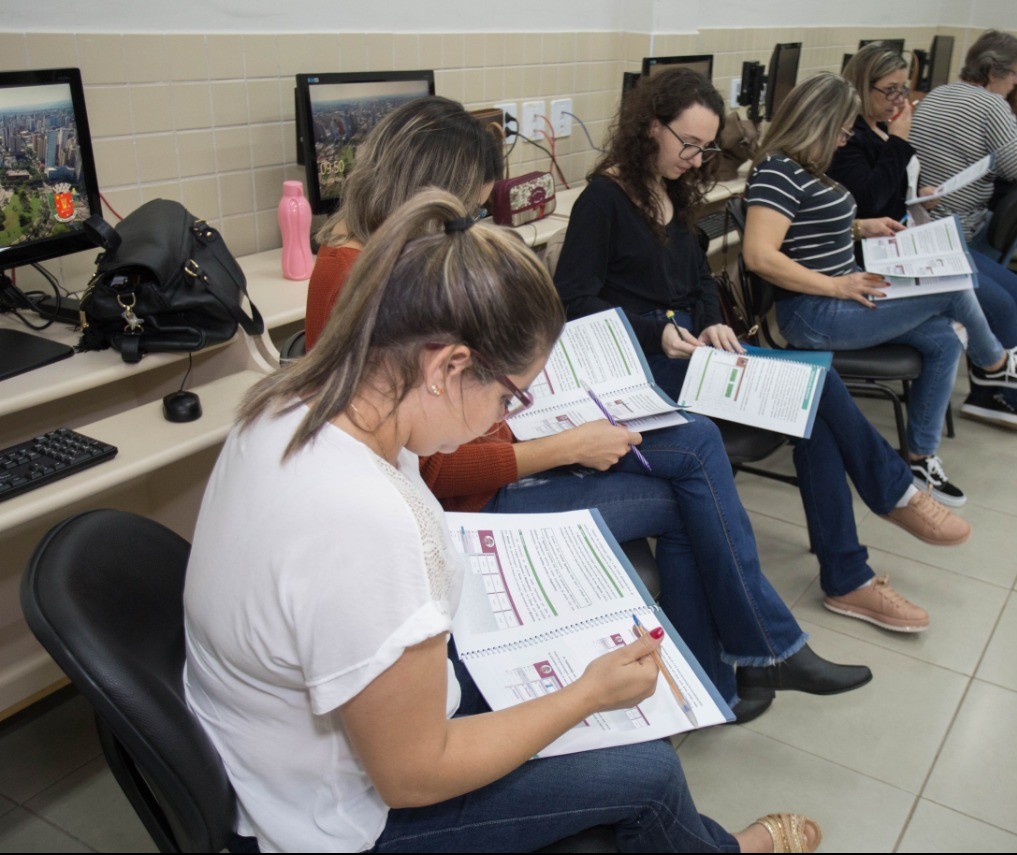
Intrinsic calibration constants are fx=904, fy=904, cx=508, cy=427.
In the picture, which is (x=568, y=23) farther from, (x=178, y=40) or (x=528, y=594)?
(x=528, y=594)

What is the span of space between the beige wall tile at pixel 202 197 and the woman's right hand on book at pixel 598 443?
1189 millimetres

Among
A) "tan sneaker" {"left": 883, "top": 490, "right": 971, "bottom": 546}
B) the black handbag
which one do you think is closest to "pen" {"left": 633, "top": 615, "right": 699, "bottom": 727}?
the black handbag

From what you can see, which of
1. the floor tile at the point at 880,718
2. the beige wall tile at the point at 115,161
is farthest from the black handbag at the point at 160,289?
the floor tile at the point at 880,718

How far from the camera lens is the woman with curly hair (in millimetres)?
2072

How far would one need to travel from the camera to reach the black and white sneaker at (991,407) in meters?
3.18

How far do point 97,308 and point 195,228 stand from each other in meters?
0.25

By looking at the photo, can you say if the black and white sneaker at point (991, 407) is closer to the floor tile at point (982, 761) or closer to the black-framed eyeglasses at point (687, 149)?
the floor tile at point (982, 761)

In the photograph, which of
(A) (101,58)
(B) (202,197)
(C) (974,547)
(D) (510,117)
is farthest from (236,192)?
(C) (974,547)

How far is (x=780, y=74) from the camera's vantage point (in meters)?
3.84

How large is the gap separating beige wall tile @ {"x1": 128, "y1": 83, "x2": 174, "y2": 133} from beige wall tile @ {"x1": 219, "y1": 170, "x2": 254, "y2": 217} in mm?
203

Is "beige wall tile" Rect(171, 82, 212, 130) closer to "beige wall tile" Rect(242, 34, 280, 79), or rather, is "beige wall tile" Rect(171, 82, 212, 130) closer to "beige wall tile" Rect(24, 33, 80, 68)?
"beige wall tile" Rect(242, 34, 280, 79)

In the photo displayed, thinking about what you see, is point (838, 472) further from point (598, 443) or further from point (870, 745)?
point (598, 443)

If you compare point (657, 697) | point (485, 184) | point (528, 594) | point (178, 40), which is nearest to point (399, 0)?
point (178, 40)

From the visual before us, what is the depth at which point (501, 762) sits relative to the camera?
91 centimetres
